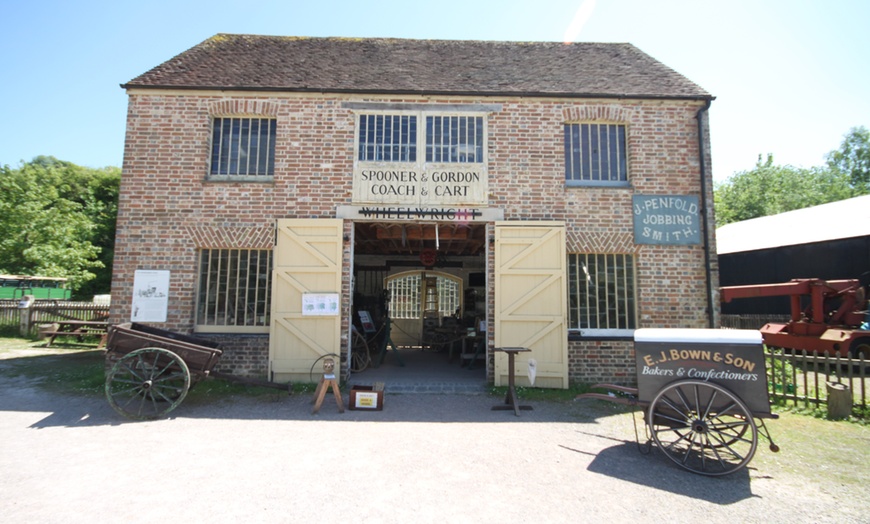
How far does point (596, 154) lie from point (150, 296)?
8768mm

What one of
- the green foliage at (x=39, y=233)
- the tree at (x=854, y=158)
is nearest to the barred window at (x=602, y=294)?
the green foliage at (x=39, y=233)

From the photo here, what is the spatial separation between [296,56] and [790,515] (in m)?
11.0

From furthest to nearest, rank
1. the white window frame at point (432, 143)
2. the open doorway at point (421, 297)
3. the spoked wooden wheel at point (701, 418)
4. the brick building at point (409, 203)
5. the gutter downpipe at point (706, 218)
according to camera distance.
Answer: the open doorway at point (421, 297) → the white window frame at point (432, 143) → the gutter downpipe at point (706, 218) → the brick building at point (409, 203) → the spoked wooden wheel at point (701, 418)

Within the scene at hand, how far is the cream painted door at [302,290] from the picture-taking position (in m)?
8.09

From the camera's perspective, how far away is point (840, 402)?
21.7 ft

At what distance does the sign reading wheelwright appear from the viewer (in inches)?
334

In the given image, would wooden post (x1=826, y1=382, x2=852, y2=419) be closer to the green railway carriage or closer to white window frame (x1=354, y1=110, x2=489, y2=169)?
white window frame (x1=354, y1=110, x2=489, y2=169)

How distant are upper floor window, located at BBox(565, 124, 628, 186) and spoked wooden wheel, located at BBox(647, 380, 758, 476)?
483 cm

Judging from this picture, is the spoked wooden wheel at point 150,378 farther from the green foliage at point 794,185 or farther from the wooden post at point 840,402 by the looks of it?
the green foliage at point 794,185

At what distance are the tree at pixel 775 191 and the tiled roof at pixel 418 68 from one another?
3426cm

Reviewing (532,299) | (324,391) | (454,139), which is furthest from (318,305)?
(454,139)

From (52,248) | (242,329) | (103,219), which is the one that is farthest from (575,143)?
(103,219)

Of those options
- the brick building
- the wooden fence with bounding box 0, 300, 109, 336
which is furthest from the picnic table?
the brick building

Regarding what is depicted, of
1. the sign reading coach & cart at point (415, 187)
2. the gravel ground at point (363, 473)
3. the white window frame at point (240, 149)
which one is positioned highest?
the white window frame at point (240, 149)
